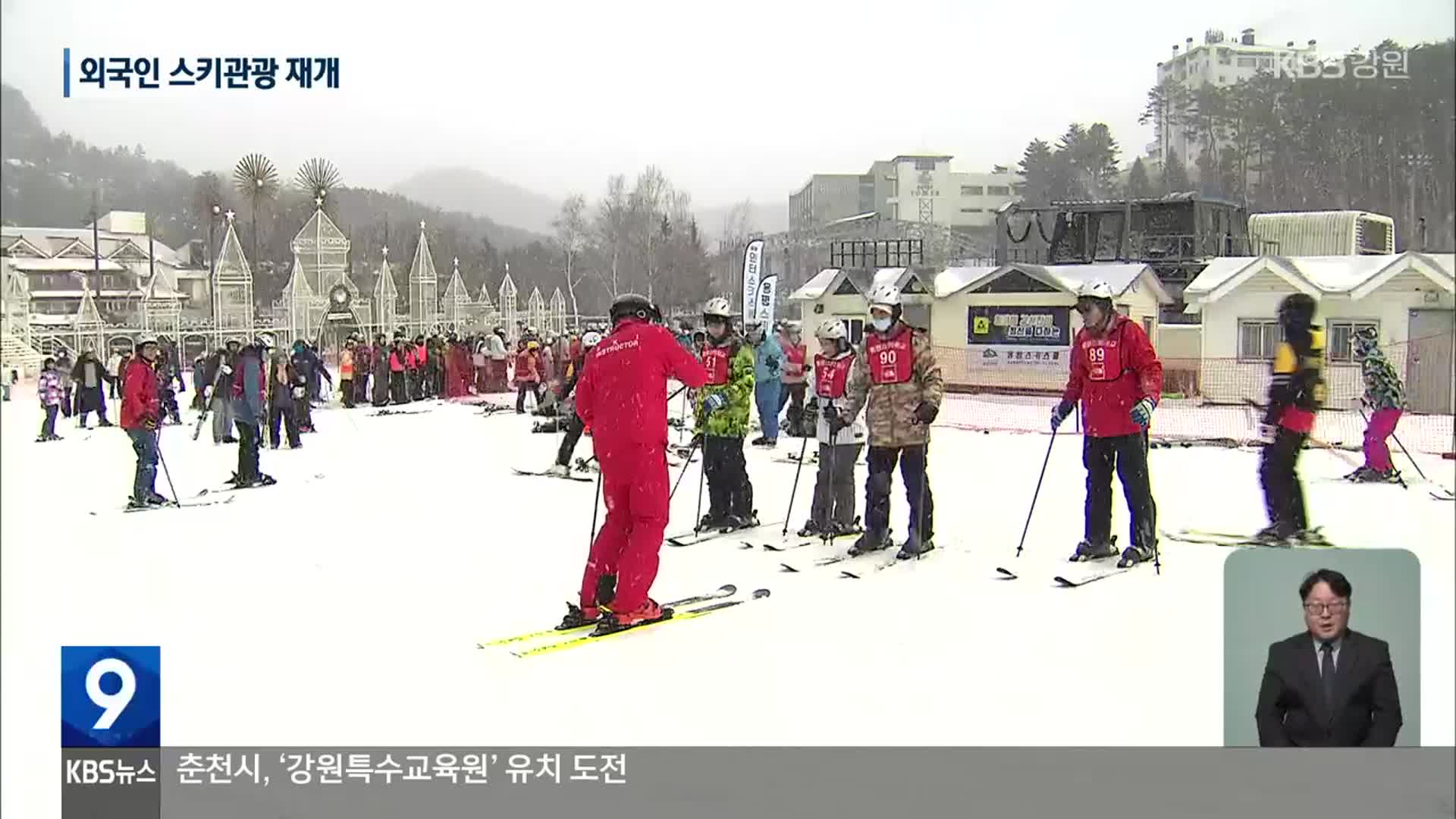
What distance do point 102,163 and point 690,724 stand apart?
4.37 meters

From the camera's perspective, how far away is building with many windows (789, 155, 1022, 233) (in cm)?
727

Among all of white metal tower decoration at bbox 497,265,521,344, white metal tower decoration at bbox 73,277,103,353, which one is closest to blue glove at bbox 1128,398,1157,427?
white metal tower decoration at bbox 497,265,521,344

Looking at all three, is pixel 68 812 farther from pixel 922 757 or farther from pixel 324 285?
pixel 324 285

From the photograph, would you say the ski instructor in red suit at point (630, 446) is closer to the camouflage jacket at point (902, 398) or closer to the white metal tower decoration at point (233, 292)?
the camouflage jacket at point (902, 398)

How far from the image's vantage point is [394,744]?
11.2ft

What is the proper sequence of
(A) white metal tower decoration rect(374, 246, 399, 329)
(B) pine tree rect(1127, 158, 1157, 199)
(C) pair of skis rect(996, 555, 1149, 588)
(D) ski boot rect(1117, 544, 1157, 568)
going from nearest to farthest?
(C) pair of skis rect(996, 555, 1149, 588), (D) ski boot rect(1117, 544, 1157, 568), (B) pine tree rect(1127, 158, 1157, 199), (A) white metal tower decoration rect(374, 246, 399, 329)

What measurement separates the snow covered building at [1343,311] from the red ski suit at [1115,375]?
5.55ft

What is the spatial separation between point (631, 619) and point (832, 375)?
2.04m

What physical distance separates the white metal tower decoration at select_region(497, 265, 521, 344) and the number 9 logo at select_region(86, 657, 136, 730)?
14.5 feet

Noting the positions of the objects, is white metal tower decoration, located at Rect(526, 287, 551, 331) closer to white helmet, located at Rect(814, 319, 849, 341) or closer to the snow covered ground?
the snow covered ground

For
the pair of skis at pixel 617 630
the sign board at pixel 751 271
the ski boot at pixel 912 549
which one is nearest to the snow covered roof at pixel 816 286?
the sign board at pixel 751 271

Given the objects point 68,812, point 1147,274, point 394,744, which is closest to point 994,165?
point 1147,274

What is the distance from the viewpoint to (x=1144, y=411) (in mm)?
4957

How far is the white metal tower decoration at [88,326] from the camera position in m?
7.14
